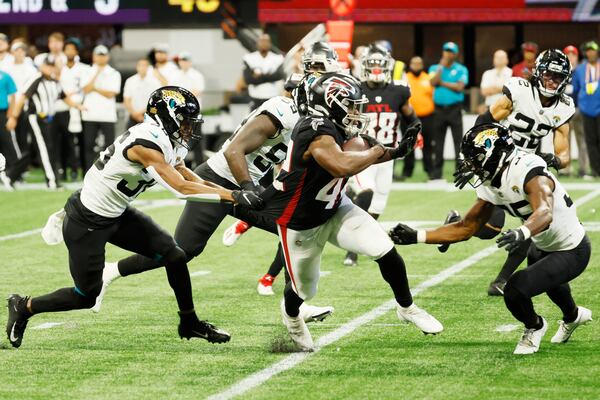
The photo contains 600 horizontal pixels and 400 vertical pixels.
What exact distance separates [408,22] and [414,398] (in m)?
17.8

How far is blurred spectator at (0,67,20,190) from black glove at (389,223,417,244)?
11.5m

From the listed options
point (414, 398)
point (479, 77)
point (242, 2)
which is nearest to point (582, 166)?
point (479, 77)

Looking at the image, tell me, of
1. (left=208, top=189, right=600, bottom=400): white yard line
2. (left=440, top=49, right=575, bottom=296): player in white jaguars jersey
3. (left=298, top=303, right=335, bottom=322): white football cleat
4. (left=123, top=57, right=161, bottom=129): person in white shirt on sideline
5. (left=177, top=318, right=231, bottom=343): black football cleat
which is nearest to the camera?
(left=208, top=189, right=600, bottom=400): white yard line

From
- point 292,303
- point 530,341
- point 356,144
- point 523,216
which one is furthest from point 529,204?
point 292,303

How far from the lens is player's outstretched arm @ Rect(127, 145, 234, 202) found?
695cm

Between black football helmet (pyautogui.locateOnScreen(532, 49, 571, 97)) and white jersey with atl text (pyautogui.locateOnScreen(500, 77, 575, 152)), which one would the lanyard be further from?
black football helmet (pyautogui.locateOnScreen(532, 49, 571, 97))

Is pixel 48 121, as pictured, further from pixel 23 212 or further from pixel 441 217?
pixel 441 217

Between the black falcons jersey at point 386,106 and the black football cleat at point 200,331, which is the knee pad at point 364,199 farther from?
the black football cleat at point 200,331

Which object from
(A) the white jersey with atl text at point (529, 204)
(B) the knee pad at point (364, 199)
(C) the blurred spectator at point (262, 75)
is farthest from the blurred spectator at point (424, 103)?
(A) the white jersey with atl text at point (529, 204)

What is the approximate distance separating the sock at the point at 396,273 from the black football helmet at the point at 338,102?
0.70 metres

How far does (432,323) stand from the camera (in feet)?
23.6

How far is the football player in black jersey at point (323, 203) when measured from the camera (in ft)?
22.7

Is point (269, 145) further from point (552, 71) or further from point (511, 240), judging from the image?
point (511, 240)

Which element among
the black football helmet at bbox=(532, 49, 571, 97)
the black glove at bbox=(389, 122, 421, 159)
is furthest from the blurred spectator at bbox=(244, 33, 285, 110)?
the black glove at bbox=(389, 122, 421, 159)
